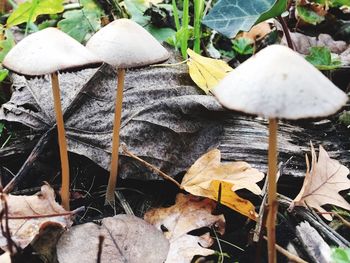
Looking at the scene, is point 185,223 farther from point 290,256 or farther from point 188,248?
point 290,256

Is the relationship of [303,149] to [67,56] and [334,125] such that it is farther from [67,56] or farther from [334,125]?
[67,56]

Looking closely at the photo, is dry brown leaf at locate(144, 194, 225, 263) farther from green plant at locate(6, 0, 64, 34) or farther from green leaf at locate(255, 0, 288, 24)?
green plant at locate(6, 0, 64, 34)

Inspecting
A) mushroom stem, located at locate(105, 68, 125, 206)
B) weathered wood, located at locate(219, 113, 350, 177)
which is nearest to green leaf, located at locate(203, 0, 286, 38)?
weathered wood, located at locate(219, 113, 350, 177)

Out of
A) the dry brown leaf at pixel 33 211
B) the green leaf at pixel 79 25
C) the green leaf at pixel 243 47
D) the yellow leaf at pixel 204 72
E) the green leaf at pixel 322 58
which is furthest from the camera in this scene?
the green leaf at pixel 243 47

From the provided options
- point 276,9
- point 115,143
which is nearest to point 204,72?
point 276,9

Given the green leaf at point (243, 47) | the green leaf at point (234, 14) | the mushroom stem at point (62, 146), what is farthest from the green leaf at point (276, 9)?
the mushroom stem at point (62, 146)

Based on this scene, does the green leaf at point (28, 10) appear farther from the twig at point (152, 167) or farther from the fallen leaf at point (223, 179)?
the fallen leaf at point (223, 179)
